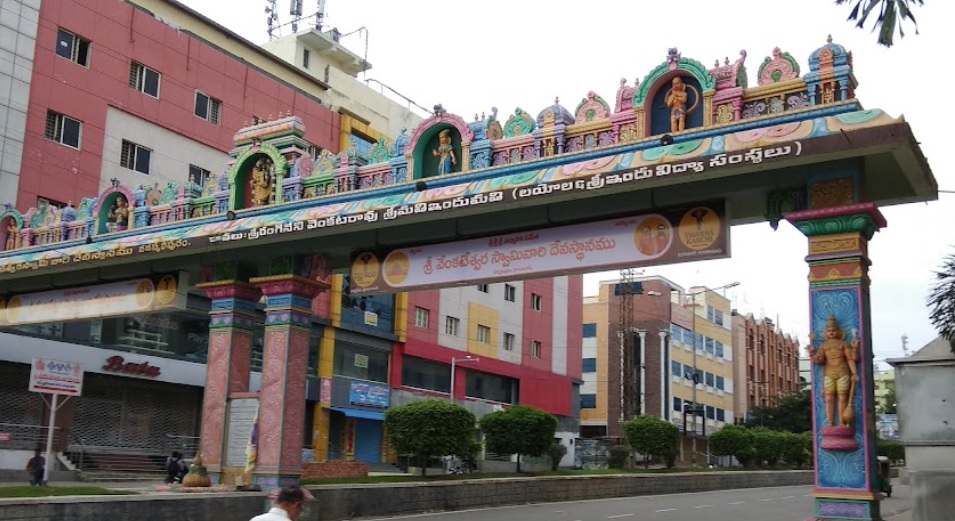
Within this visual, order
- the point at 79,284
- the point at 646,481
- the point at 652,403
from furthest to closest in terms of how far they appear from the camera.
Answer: the point at 652,403, the point at 646,481, the point at 79,284

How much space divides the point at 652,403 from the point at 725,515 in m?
37.6

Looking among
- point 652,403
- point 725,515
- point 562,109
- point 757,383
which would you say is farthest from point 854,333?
point 757,383

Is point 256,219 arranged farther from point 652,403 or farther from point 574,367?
point 652,403

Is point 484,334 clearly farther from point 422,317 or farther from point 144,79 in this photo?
point 144,79

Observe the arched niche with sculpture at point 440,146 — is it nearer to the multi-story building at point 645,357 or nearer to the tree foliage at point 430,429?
the tree foliage at point 430,429

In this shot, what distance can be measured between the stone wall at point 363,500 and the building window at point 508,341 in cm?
1766

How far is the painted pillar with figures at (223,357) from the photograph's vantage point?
1577 centimetres

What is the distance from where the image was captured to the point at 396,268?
14.6 m

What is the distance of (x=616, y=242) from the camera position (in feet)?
40.8

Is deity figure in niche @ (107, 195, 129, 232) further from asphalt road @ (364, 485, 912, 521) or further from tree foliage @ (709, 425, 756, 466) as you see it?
tree foliage @ (709, 425, 756, 466)

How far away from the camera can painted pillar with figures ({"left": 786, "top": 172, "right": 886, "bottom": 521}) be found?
10.1 meters

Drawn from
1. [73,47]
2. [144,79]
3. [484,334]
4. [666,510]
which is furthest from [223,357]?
[484,334]

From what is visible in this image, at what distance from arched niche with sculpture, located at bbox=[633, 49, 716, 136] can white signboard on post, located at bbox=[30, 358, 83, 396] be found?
11.3 m

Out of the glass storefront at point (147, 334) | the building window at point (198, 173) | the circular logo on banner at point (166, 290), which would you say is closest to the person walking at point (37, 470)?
the glass storefront at point (147, 334)
